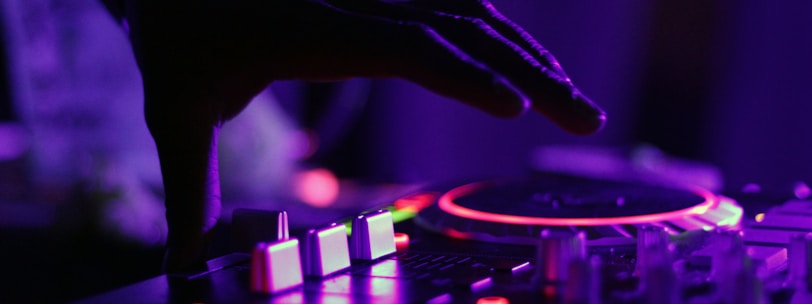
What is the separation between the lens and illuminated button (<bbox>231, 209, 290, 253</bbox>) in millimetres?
658

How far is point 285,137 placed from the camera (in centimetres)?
217

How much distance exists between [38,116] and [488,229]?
1.64m

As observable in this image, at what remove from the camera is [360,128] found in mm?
3162

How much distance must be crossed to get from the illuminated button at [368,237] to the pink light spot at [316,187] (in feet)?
3.79

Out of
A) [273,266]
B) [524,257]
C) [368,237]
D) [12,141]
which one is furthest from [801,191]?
Answer: [12,141]

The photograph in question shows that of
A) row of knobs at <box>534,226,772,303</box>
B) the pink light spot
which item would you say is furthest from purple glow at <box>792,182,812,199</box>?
the pink light spot

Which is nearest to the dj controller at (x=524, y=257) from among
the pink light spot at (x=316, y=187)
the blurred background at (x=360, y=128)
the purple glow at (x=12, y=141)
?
the blurred background at (x=360, y=128)

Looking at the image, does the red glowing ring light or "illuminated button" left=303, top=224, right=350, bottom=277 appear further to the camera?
the red glowing ring light

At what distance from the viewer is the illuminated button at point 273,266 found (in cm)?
55

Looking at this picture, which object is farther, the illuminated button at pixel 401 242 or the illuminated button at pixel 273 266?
the illuminated button at pixel 401 242

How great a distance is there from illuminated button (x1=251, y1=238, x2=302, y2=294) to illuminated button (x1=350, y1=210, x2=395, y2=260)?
0.11 meters

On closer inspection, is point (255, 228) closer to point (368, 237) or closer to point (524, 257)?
point (368, 237)

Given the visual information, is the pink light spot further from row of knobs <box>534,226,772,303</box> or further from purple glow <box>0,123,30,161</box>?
row of knobs <box>534,226,772,303</box>

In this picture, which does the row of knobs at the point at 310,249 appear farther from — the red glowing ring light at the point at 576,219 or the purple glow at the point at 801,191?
the purple glow at the point at 801,191
